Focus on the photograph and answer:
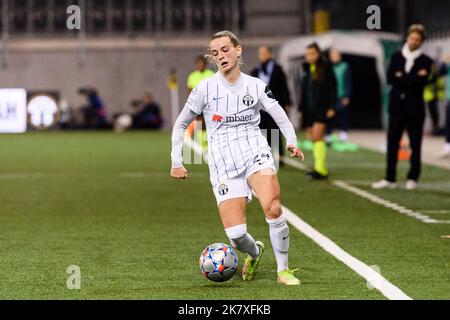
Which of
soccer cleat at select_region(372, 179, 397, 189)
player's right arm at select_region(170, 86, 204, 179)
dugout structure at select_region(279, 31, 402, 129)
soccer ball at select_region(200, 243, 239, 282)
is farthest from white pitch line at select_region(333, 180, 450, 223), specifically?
dugout structure at select_region(279, 31, 402, 129)

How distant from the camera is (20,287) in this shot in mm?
8570

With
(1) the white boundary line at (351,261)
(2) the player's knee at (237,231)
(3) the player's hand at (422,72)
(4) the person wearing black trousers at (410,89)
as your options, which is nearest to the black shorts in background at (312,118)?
(4) the person wearing black trousers at (410,89)

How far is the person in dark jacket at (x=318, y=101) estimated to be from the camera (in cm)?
1898

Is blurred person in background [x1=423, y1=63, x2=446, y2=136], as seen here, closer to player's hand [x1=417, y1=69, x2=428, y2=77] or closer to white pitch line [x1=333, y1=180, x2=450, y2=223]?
white pitch line [x1=333, y1=180, x2=450, y2=223]

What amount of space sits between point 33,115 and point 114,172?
20.6 metres

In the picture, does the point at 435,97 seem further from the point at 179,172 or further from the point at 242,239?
the point at 179,172

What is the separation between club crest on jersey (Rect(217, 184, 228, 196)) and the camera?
29.6ft

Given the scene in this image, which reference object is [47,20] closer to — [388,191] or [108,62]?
[108,62]

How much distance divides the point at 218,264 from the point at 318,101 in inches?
421

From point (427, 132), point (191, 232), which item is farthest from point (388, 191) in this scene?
point (427, 132)

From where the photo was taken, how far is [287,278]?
873 cm

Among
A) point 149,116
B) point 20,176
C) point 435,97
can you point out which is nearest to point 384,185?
point 20,176

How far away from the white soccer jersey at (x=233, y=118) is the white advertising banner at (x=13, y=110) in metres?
31.3

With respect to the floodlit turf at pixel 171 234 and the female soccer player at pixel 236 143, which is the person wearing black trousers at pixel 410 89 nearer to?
the floodlit turf at pixel 171 234
